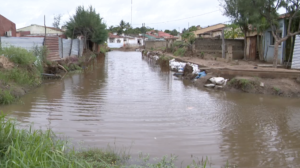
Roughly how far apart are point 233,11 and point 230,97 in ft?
33.6

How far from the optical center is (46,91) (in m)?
9.31

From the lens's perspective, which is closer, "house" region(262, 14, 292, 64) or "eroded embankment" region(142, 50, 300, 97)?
"eroded embankment" region(142, 50, 300, 97)

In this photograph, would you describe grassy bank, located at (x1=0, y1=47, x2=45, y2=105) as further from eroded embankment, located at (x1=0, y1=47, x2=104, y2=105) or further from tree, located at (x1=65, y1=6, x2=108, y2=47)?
tree, located at (x1=65, y1=6, x2=108, y2=47)

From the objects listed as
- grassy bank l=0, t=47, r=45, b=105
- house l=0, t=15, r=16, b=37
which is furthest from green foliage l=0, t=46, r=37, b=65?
house l=0, t=15, r=16, b=37

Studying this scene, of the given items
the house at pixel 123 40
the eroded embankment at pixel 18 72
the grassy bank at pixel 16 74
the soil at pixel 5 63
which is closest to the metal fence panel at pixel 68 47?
the eroded embankment at pixel 18 72

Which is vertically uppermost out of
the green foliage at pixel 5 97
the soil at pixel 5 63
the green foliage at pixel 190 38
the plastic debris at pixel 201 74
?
the green foliage at pixel 190 38

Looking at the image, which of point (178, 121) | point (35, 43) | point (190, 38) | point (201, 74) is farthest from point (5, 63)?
point (190, 38)

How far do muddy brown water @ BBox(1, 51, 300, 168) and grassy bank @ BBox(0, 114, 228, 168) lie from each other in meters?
0.32

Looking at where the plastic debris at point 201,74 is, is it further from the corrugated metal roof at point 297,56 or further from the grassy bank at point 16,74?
the grassy bank at point 16,74

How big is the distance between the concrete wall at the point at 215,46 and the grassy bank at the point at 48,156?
59.1 feet

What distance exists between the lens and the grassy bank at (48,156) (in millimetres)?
2916

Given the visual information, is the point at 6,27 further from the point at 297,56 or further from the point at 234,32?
the point at 297,56

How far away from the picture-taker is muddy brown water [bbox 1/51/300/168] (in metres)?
4.47

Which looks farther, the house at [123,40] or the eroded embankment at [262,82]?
the house at [123,40]
